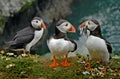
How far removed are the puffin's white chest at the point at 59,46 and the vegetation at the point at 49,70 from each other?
43 cm

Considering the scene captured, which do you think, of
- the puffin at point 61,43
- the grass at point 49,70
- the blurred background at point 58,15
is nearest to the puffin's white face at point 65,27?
the puffin at point 61,43

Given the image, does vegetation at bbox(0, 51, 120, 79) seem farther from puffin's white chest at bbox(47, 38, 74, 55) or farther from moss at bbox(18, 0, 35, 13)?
moss at bbox(18, 0, 35, 13)

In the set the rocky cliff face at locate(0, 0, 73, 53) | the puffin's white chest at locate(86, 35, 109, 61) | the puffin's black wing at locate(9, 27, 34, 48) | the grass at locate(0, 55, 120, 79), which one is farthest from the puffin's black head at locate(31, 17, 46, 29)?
the rocky cliff face at locate(0, 0, 73, 53)

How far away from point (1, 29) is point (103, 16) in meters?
16.2

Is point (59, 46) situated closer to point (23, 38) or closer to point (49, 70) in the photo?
point (49, 70)

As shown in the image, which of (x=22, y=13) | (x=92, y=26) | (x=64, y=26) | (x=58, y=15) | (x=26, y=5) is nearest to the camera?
(x=92, y=26)

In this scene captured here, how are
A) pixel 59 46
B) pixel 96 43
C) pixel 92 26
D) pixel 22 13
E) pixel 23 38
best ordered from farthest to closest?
pixel 22 13 → pixel 23 38 → pixel 59 46 → pixel 92 26 → pixel 96 43

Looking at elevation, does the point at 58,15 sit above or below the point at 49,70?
above

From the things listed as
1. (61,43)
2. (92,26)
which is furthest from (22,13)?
(92,26)

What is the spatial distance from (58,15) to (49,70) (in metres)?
30.3

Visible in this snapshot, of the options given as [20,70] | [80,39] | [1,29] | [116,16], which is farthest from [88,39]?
[116,16]

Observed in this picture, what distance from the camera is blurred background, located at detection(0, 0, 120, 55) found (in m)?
30.6

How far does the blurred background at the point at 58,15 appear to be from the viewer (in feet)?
100

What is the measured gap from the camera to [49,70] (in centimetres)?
1062
